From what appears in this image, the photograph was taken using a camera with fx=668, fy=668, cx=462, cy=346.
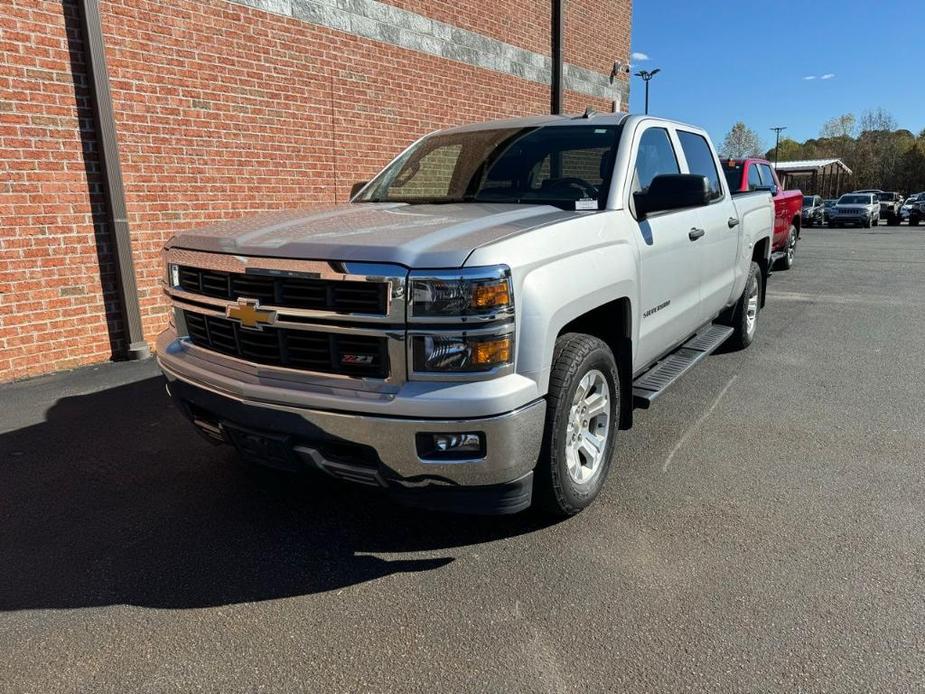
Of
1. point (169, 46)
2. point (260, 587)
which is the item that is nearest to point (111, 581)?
point (260, 587)

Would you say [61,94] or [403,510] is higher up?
[61,94]

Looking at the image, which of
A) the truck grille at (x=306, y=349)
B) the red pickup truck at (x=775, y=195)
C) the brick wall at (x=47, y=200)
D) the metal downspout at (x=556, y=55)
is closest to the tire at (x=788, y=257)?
the red pickup truck at (x=775, y=195)

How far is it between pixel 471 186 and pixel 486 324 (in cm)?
175

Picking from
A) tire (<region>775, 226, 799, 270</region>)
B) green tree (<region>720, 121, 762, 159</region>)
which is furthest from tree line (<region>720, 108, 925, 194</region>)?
tire (<region>775, 226, 799, 270</region>)

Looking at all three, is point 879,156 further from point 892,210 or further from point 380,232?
point 380,232

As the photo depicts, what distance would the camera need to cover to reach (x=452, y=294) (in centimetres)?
242

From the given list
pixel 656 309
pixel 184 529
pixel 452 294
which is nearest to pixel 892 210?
pixel 656 309

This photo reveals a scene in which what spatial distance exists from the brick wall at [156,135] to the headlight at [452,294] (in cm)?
483

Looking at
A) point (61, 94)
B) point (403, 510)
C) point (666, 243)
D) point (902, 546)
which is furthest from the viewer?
point (61, 94)

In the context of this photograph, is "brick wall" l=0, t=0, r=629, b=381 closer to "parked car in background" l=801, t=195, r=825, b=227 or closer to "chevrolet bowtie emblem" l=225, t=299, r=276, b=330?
"chevrolet bowtie emblem" l=225, t=299, r=276, b=330

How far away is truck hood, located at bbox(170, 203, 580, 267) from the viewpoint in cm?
247

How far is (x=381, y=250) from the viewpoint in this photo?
247cm

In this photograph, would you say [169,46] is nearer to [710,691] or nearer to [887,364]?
[710,691]

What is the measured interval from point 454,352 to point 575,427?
0.91m
